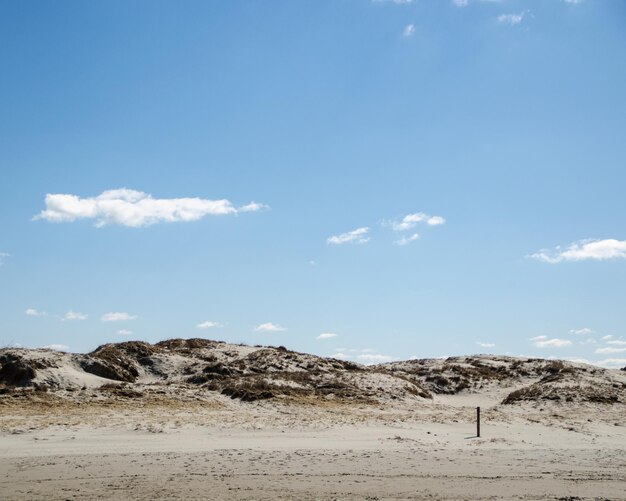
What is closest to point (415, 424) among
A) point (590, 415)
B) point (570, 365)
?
point (590, 415)

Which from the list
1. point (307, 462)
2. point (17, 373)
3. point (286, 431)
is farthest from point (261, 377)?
point (307, 462)

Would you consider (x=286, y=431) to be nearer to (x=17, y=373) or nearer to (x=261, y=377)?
(x=261, y=377)

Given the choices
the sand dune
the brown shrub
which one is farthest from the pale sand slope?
the brown shrub

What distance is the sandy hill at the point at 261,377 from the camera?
28875 mm

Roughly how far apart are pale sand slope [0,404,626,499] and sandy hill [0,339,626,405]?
27.0 feet

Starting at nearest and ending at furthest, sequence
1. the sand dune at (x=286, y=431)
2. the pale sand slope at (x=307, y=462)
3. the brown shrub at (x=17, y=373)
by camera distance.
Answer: the pale sand slope at (x=307, y=462)
the sand dune at (x=286, y=431)
the brown shrub at (x=17, y=373)

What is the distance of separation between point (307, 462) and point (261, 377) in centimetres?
1793

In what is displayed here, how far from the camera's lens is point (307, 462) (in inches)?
594

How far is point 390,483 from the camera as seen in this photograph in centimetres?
1303

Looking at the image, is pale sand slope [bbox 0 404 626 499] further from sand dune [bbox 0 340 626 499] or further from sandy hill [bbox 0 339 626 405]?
sandy hill [bbox 0 339 626 405]

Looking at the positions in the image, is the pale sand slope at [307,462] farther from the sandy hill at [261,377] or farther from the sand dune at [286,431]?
the sandy hill at [261,377]

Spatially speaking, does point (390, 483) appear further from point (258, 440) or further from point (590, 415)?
point (590, 415)

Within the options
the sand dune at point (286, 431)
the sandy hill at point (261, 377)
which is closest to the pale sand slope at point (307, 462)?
the sand dune at point (286, 431)

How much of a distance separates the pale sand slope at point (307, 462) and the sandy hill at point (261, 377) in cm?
822
